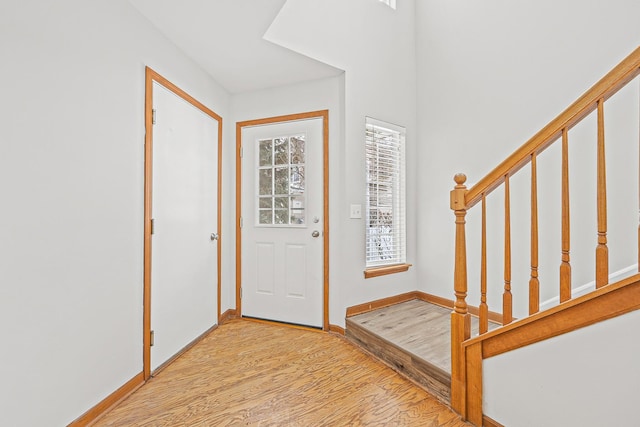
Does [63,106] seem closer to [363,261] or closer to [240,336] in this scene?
[240,336]

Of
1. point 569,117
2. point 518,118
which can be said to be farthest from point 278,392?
point 518,118

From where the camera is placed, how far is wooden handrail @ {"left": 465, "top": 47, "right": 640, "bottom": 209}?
1.04 metres

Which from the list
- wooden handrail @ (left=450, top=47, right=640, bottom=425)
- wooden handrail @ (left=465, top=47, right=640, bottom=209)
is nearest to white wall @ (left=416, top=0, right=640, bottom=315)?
wooden handrail @ (left=450, top=47, right=640, bottom=425)

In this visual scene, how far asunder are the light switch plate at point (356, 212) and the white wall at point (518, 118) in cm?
75

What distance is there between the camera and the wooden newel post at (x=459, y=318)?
1.53m

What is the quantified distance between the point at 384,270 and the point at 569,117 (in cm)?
184

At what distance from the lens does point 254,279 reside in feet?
9.46

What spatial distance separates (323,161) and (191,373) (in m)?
1.92

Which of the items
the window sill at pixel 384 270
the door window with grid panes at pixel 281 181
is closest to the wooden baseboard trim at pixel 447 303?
the window sill at pixel 384 270

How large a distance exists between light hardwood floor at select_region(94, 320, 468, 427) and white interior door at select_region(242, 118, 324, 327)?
0.49 metres

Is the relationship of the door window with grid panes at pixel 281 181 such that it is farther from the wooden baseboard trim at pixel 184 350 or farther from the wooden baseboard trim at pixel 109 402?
the wooden baseboard trim at pixel 109 402

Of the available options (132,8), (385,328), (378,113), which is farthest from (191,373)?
(378,113)

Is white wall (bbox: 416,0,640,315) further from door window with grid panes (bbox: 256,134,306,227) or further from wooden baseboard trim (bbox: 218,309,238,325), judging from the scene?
wooden baseboard trim (bbox: 218,309,238,325)

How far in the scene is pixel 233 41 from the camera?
6.92ft
